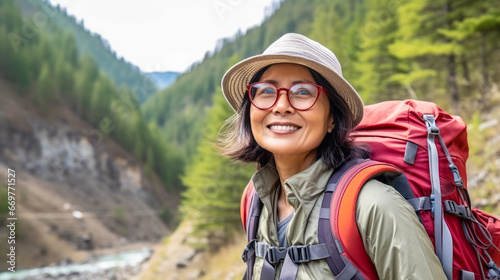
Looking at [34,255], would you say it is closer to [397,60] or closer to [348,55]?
[348,55]

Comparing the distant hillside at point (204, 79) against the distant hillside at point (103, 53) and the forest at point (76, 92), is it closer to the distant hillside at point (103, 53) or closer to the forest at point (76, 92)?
the distant hillside at point (103, 53)

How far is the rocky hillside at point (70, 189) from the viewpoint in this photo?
152 feet

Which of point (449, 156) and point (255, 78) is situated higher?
point (255, 78)

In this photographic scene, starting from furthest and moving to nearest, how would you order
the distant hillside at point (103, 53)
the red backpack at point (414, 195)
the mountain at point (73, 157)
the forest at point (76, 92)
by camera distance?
1. the distant hillside at point (103, 53)
2. the forest at point (76, 92)
3. the mountain at point (73, 157)
4. the red backpack at point (414, 195)

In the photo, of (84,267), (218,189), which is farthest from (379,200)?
(84,267)

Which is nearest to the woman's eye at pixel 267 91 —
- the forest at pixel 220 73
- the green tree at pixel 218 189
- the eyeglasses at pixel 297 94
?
the eyeglasses at pixel 297 94

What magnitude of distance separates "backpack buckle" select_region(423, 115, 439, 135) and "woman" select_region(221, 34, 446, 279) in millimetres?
250

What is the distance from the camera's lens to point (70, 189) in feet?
187

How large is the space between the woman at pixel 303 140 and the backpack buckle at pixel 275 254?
3cm

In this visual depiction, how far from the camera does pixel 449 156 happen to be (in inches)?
65.1

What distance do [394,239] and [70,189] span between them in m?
60.8

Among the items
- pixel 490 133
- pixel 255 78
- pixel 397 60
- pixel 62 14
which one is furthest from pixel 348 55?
pixel 62 14

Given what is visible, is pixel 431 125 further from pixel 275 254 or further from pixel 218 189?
pixel 218 189

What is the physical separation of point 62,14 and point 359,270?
14675 cm
